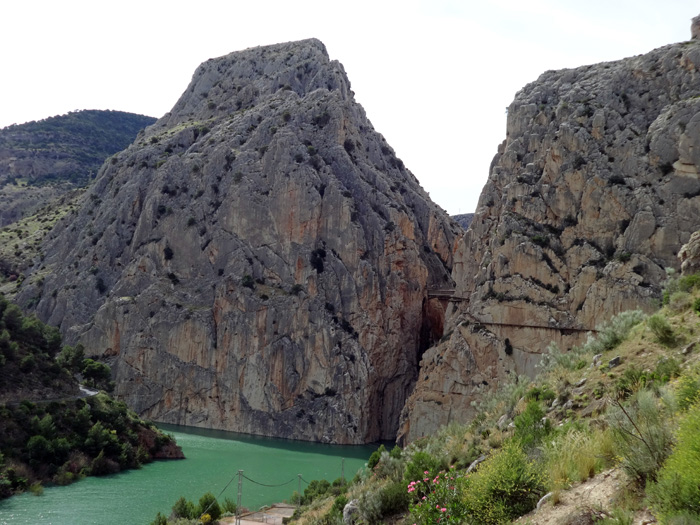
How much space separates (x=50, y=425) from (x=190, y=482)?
985 centimetres

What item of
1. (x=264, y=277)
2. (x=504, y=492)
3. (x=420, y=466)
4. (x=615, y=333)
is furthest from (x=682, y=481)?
(x=264, y=277)

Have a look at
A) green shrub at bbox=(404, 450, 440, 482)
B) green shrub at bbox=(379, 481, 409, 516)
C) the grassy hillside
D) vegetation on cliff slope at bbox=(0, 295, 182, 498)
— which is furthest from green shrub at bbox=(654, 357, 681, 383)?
vegetation on cliff slope at bbox=(0, 295, 182, 498)

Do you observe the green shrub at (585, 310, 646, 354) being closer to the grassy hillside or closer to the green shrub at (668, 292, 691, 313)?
the grassy hillside

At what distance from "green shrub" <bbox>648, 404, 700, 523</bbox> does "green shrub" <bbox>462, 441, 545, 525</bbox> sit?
91.2 inches

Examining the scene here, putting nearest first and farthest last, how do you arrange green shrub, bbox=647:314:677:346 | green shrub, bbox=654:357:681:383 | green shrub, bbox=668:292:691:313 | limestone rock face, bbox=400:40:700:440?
green shrub, bbox=654:357:681:383 → green shrub, bbox=647:314:677:346 → green shrub, bbox=668:292:691:313 → limestone rock face, bbox=400:40:700:440

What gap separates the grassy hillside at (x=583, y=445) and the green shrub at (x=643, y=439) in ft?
0.05

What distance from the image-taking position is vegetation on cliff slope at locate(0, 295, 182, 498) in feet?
123

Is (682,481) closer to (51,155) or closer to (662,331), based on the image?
(662,331)

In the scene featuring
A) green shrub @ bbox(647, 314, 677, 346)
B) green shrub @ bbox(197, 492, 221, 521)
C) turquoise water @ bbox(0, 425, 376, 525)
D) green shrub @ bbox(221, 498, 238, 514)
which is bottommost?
turquoise water @ bbox(0, 425, 376, 525)

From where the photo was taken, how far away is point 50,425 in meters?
40.1

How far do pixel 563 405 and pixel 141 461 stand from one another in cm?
3825

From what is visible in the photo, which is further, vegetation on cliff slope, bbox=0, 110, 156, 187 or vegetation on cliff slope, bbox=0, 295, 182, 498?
vegetation on cliff slope, bbox=0, 110, 156, 187

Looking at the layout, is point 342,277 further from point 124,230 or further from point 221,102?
point 221,102

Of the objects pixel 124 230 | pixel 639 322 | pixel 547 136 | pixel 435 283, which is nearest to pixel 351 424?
pixel 435 283
